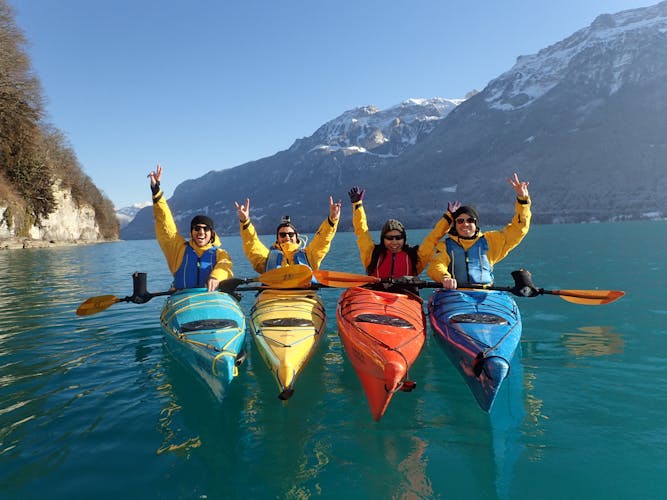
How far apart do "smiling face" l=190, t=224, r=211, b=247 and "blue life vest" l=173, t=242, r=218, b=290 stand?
0.19 metres

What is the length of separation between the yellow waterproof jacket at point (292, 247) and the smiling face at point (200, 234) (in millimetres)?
769

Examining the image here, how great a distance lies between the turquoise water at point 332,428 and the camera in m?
3.54

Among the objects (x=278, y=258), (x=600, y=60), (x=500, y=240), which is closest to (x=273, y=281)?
(x=278, y=258)

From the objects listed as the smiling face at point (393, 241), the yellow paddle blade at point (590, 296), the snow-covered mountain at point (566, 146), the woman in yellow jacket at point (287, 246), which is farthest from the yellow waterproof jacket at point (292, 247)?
the snow-covered mountain at point (566, 146)

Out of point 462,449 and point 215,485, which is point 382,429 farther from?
point 215,485

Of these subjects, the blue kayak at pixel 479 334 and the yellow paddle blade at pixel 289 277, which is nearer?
the blue kayak at pixel 479 334

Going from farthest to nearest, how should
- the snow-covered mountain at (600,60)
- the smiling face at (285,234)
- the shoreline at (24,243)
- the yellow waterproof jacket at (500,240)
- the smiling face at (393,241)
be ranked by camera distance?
the snow-covered mountain at (600,60), the shoreline at (24,243), the smiling face at (285,234), the smiling face at (393,241), the yellow waterproof jacket at (500,240)

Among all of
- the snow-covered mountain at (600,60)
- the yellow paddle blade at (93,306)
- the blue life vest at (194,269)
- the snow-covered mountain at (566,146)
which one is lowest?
the yellow paddle blade at (93,306)

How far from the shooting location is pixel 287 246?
782cm

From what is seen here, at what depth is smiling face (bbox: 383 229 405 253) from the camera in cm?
770

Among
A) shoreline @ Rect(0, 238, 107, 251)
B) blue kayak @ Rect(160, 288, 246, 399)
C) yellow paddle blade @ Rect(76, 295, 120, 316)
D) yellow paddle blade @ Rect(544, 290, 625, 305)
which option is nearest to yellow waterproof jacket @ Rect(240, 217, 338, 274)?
blue kayak @ Rect(160, 288, 246, 399)

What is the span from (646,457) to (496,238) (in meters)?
4.22

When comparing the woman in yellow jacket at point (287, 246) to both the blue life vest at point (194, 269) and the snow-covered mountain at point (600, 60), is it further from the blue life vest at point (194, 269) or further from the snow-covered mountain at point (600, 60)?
the snow-covered mountain at point (600, 60)

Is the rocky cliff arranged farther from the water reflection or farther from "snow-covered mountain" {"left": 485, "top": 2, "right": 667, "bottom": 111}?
"snow-covered mountain" {"left": 485, "top": 2, "right": 667, "bottom": 111}
